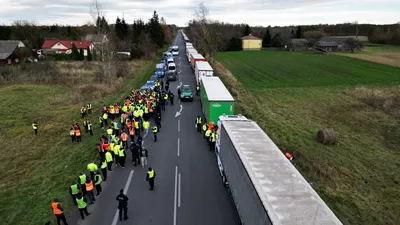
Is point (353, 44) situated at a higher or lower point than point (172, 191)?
higher

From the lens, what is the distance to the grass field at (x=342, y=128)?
13742mm

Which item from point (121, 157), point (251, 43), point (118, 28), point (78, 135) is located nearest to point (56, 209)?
point (121, 157)

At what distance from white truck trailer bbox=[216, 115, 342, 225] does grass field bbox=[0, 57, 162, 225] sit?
25.0 feet

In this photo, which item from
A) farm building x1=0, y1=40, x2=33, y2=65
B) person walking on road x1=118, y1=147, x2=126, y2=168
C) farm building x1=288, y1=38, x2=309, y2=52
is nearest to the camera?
person walking on road x1=118, y1=147, x2=126, y2=168

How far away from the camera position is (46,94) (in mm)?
35312

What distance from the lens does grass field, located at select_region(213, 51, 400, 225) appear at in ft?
45.1

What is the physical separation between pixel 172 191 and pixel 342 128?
17661 mm

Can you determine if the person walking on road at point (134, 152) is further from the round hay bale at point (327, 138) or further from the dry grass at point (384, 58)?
the dry grass at point (384, 58)

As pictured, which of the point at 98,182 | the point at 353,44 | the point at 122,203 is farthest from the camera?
the point at 353,44

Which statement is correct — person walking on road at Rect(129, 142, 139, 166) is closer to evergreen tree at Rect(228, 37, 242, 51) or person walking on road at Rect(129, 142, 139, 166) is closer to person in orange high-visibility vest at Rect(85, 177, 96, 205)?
person in orange high-visibility vest at Rect(85, 177, 96, 205)

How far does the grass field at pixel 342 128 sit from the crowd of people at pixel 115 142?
8304mm

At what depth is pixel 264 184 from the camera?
8.43 m

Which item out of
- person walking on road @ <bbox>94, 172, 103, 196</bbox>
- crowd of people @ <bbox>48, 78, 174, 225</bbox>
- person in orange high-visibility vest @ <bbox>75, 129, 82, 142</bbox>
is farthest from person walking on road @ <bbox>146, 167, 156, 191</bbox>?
person in orange high-visibility vest @ <bbox>75, 129, 82, 142</bbox>

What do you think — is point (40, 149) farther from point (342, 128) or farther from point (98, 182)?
point (342, 128)
